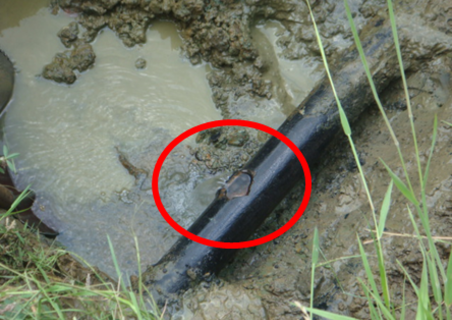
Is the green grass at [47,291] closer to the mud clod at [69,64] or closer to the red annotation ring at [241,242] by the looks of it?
the red annotation ring at [241,242]

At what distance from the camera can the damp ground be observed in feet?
7.63

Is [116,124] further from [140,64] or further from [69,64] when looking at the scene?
[69,64]

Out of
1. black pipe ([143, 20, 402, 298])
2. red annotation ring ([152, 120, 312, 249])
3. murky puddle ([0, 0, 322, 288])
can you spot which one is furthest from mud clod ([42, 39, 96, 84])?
black pipe ([143, 20, 402, 298])

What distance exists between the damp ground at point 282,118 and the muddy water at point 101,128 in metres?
0.13

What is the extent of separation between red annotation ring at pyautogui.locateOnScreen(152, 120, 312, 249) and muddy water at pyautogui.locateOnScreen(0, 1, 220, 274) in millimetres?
67

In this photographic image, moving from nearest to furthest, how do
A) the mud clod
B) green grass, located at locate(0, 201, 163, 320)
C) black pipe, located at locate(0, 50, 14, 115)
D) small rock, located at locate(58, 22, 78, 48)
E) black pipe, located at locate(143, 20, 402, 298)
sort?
green grass, located at locate(0, 201, 163, 320), black pipe, located at locate(143, 20, 402, 298), black pipe, located at locate(0, 50, 14, 115), the mud clod, small rock, located at locate(58, 22, 78, 48)

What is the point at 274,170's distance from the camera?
2.60m

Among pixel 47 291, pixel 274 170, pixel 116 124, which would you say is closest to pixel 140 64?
pixel 116 124

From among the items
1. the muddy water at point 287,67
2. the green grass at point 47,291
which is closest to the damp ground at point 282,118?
the muddy water at point 287,67

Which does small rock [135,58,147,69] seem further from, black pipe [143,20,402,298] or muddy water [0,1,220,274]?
black pipe [143,20,402,298]

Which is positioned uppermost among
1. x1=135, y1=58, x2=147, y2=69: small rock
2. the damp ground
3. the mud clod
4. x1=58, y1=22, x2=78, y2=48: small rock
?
x1=58, y1=22, x2=78, y2=48: small rock

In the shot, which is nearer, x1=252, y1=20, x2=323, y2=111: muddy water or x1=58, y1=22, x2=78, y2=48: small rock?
x1=252, y1=20, x2=323, y2=111: muddy water

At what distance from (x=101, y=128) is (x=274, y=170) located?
1.56 m

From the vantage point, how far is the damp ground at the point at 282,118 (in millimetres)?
2324
